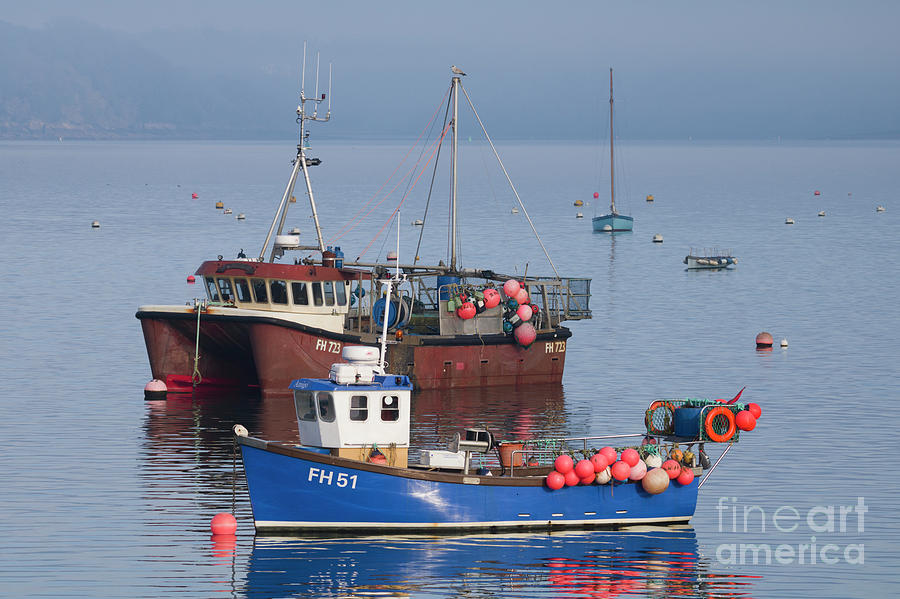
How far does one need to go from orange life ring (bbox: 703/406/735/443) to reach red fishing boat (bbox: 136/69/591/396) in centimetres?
1685

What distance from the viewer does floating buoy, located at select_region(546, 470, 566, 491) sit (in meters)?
35.0

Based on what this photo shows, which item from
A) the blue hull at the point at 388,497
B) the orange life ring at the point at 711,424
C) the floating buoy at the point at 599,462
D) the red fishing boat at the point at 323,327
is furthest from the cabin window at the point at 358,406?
the red fishing boat at the point at 323,327

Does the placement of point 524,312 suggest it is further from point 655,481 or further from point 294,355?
point 655,481

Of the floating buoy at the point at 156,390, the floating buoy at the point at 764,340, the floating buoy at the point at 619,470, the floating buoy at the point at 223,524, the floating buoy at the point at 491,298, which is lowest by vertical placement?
the floating buoy at the point at 223,524

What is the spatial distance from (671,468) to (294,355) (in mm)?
19217

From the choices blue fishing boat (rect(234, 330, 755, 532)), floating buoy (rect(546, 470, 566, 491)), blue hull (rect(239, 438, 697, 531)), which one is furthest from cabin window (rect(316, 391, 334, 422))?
floating buoy (rect(546, 470, 566, 491))

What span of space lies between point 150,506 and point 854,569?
18073 millimetres

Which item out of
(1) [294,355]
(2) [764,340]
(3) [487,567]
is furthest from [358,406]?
(2) [764,340]

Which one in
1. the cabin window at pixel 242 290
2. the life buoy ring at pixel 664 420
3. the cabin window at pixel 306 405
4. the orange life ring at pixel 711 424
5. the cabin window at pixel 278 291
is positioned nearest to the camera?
the cabin window at pixel 306 405

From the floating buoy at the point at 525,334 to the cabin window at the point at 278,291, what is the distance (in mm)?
8917

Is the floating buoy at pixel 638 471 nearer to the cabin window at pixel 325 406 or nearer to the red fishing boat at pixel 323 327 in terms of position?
the cabin window at pixel 325 406

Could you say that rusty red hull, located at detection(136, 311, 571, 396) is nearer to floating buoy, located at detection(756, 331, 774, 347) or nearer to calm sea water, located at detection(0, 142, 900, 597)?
calm sea water, located at detection(0, 142, 900, 597)

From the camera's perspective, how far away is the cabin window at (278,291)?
53594 millimetres

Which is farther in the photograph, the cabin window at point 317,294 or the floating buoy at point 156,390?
the floating buoy at point 156,390
